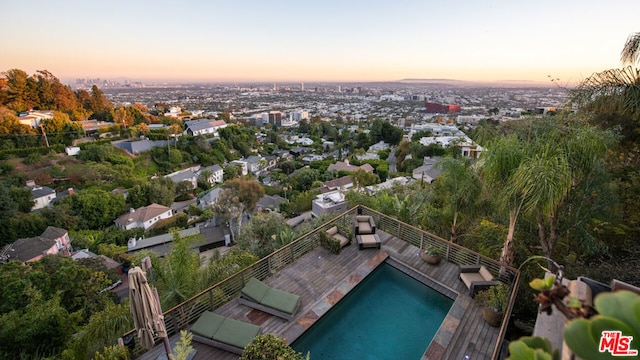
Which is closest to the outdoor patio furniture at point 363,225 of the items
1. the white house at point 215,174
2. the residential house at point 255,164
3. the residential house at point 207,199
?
the residential house at point 207,199

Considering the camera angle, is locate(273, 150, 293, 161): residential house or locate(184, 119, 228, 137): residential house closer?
locate(184, 119, 228, 137): residential house

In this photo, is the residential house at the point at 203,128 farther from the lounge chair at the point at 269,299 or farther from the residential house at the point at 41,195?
the lounge chair at the point at 269,299

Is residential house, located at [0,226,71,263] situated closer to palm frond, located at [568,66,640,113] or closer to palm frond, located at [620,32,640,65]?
palm frond, located at [568,66,640,113]

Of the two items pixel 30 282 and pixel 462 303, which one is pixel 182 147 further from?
pixel 462 303

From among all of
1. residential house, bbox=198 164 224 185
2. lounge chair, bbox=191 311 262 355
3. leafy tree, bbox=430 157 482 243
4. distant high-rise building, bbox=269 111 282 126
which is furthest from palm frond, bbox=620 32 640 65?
distant high-rise building, bbox=269 111 282 126

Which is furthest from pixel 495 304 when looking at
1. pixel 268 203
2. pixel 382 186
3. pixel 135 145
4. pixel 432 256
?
pixel 135 145

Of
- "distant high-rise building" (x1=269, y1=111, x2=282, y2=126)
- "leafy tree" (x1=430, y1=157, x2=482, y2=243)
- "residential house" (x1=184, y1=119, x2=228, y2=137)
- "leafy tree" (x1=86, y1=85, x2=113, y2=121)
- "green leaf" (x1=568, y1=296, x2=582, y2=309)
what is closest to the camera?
"green leaf" (x1=568, y1=296, x2=582, y2=309)

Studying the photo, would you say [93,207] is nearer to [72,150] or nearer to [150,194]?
[150,194]
